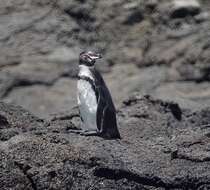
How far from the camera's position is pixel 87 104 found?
837cm

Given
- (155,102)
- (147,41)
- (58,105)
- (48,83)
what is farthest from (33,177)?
(147,41)

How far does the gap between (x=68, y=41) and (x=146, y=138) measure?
7.73m

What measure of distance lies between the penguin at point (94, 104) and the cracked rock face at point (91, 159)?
0.50ft

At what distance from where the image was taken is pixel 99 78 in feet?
27.8

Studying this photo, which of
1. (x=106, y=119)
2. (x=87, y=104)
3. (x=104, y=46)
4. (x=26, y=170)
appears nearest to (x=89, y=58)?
(x=87, y=104)

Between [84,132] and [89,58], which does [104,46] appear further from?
[84,132]

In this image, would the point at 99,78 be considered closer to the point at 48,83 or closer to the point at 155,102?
the point at 155,102

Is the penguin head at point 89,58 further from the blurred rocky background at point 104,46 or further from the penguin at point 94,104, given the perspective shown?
the blurred rocky background at point 104,46

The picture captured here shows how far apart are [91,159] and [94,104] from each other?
115cm

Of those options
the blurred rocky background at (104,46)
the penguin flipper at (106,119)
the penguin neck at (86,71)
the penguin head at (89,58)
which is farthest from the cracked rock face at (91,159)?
the blurred rocky background at (104,46)

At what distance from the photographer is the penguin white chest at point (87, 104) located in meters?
8.20

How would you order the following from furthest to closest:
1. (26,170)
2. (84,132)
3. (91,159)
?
(84,132) < (91,159) < (26,170)

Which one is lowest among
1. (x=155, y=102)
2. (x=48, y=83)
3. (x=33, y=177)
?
(x=48, y=83)

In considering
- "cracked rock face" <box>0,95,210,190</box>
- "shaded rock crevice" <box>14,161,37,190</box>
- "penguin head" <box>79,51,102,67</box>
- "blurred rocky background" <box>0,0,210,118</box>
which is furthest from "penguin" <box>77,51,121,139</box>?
"blurred rocky background" <box>0,0,210,118</box>
